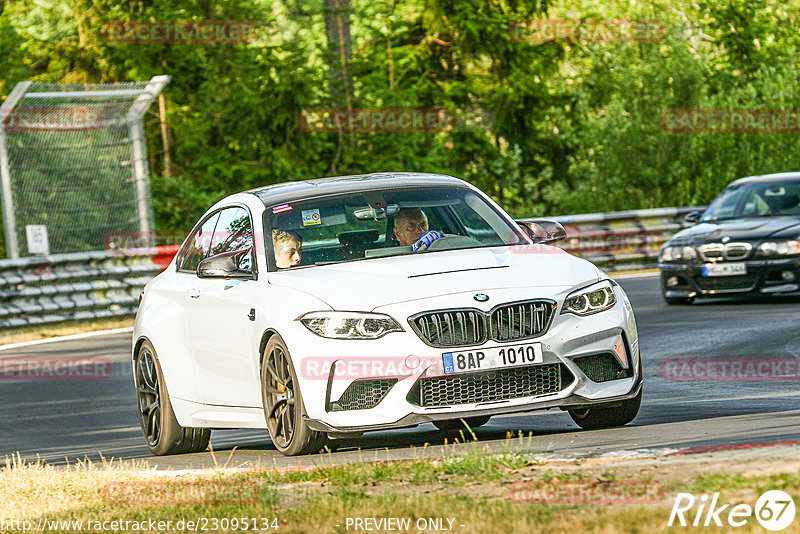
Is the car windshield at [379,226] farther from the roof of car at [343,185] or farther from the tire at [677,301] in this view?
the tire at [677,301]

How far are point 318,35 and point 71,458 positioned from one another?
32.5 meters

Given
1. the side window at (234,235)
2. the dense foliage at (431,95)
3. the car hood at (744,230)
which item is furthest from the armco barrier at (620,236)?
the side window at (234,235)

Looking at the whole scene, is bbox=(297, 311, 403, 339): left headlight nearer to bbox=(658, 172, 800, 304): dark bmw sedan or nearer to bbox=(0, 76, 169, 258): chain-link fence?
bbox=(658, 172, 800, 304): dark bmw sedan

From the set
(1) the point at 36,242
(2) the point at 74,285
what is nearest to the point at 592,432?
(2) the point at 74,285

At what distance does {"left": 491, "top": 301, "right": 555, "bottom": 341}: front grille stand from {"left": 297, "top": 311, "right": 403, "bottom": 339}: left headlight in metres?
0.53

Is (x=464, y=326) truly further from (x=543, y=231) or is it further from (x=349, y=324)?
(x=543, y=231)

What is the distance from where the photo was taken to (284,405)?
8.71 metres

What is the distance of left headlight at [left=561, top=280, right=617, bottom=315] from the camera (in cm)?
855

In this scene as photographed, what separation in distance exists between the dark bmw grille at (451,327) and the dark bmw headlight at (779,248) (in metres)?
9.80

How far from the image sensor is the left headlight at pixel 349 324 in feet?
27.1

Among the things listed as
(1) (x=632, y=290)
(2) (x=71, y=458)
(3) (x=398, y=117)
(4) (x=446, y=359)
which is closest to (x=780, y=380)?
(4) (x=446, y=359)

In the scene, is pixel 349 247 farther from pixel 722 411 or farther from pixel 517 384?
pixel 722 411

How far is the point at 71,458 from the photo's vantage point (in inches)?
405

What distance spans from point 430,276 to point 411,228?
1.09 m
